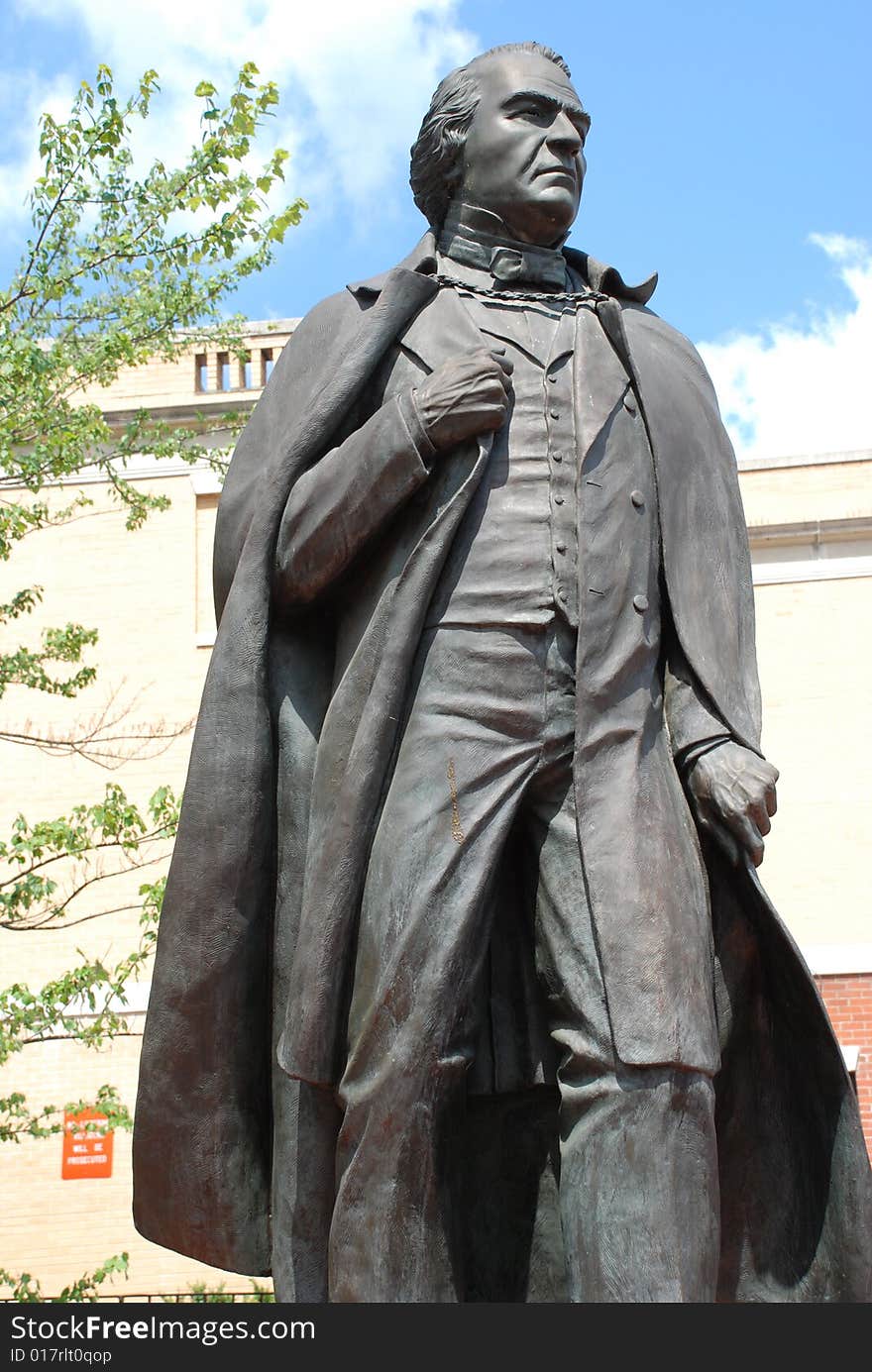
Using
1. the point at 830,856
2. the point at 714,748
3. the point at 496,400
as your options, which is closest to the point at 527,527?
the point at 496,400

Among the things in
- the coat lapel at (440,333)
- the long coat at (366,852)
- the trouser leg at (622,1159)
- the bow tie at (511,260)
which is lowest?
the trouser leg at (622,1159)

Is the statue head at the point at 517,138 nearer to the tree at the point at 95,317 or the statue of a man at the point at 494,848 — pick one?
the statue of a man at the point at 494,848

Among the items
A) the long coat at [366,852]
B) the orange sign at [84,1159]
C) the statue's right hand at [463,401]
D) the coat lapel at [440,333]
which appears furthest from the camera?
the orange sign at [84,1159]

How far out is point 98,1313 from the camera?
10.7ft

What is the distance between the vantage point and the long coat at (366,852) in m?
3.58

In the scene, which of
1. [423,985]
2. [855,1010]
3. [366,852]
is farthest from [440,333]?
[855,1010]

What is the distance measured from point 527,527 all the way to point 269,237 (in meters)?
7.99

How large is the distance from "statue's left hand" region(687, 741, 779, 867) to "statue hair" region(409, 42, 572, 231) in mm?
1451

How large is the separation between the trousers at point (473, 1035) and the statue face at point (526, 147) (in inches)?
39.3

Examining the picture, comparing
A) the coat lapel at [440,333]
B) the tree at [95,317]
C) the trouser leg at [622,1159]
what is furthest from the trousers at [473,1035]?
the tree at [95,317]

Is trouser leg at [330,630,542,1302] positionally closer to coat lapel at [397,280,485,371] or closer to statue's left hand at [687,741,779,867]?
statue's left hand at [687,741,779,867]

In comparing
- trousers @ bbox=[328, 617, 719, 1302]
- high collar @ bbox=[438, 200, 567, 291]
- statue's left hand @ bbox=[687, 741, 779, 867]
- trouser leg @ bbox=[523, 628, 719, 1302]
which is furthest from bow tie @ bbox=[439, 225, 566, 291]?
trouser leg @ bbox=[523, 628, 719, 1302]

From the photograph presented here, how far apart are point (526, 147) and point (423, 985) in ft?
6.03

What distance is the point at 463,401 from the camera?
12.3ft
